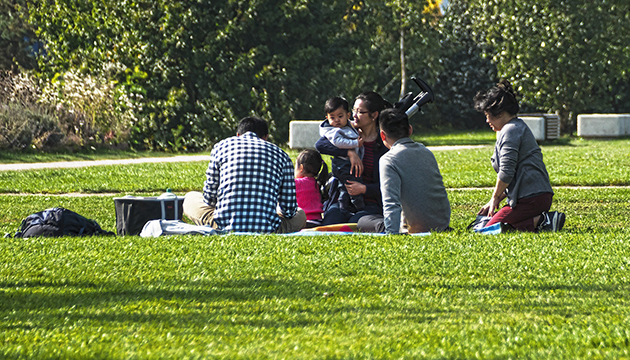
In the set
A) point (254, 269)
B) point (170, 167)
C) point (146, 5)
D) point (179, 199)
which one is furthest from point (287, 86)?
A: point (254, 269)

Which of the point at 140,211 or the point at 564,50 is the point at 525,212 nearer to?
the point at 140,211

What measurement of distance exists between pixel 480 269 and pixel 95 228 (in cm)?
370

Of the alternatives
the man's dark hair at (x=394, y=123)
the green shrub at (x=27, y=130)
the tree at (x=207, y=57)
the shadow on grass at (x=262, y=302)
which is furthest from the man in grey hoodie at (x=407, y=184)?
the tree at (x=207, y=57)

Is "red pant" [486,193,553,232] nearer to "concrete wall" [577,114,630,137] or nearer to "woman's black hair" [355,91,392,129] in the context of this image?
"woman's black hair" [355,91,392,129]

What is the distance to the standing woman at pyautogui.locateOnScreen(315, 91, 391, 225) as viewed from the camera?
7.30 meters

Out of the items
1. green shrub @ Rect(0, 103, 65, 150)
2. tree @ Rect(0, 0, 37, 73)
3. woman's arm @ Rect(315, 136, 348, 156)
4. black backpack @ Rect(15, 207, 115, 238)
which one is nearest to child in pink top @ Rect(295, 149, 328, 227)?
woman's arm @ Rect(315, 136, 348, 156)

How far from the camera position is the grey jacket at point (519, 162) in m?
6.75

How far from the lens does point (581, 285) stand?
4910 mm

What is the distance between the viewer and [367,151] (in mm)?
7531

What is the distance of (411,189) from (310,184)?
56.5 inches

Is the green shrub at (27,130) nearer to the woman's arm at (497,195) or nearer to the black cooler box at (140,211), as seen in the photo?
the black cooler box at (140,211)

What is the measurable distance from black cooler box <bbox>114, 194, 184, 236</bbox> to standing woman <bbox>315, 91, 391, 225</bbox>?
1.46 metres

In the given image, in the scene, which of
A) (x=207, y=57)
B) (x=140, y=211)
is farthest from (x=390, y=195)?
(x=207, y=57)

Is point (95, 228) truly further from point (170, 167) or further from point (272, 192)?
point (170, 167)
